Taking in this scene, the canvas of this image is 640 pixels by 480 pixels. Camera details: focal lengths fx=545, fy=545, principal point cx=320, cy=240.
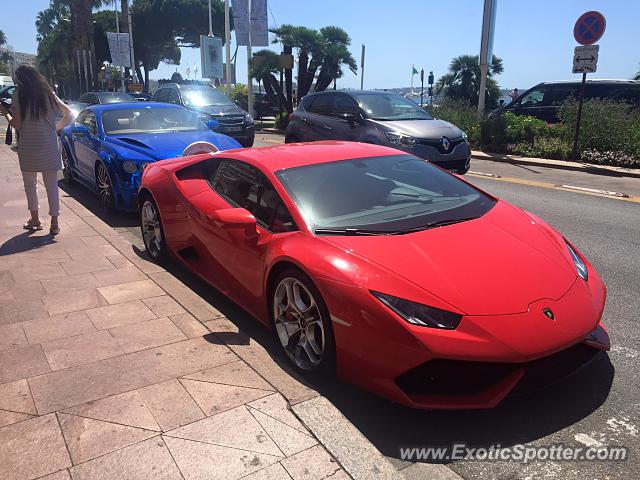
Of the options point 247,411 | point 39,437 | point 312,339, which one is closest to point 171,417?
point 247,411

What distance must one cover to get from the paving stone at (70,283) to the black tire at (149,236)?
66 cm

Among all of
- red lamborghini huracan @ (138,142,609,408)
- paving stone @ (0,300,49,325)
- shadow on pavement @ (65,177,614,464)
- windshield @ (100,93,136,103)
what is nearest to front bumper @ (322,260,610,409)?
red lamborghini huracan @ (138,142,609,408)

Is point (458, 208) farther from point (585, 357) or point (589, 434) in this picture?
point (589, 434)

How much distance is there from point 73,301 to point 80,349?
0.89 metres

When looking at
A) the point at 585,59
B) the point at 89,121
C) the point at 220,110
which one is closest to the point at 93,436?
the point at 89,121

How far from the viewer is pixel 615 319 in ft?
12.7

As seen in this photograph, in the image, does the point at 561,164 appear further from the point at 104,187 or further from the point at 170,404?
the point at 170,404

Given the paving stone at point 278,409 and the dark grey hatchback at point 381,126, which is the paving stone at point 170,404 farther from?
the dark grey hatchback at point 381,126

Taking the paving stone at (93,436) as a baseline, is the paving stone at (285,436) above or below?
above

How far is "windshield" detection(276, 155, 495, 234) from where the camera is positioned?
331 centimetres

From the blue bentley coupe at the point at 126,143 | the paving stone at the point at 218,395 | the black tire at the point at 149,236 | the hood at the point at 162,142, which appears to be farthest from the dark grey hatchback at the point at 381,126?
the paving stone at the point at 218,395

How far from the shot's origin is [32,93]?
5.70m

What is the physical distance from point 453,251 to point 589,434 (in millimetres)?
1088

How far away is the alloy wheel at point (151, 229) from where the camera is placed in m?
5.10
